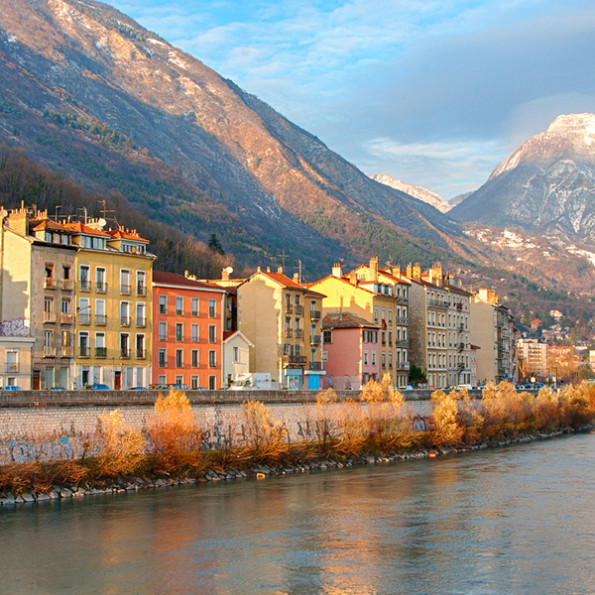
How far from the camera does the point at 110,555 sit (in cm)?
4309

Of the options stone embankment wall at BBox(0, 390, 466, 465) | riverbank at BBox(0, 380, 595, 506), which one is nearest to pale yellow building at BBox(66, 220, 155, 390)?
stone embankment wall at BBox(0, 390, 466, 465)

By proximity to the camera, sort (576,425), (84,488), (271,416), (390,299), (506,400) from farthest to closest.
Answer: (576,425) < (390,299) < (506,400) < (271,416) < (84,488)

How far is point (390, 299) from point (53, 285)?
51429 millimetres

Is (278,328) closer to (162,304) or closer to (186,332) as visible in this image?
(186,332)

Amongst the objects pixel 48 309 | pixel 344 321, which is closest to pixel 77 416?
pixel 48 309

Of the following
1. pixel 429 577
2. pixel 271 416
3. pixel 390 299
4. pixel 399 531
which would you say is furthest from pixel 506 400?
pixel 429 577

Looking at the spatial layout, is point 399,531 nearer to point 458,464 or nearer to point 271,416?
point 271,416

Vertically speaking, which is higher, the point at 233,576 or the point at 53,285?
the point at 53,285

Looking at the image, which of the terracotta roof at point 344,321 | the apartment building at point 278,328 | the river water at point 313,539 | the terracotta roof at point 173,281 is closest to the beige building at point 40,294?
the terracotta roof at point 173,281

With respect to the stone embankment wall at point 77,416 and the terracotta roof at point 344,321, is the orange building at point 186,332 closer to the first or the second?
the stone embankment wall at point 77,416

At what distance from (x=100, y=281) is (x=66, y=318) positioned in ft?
15.9

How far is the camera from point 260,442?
71.5m

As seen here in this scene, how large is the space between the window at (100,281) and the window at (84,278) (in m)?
0.83

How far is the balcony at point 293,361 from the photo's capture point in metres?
100
